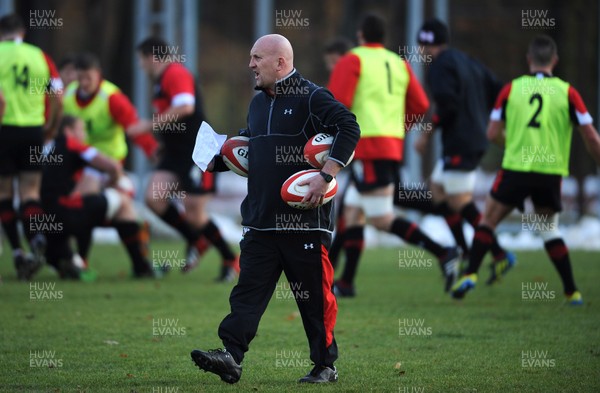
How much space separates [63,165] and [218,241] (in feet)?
5.59

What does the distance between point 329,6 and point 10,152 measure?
36.4 feet

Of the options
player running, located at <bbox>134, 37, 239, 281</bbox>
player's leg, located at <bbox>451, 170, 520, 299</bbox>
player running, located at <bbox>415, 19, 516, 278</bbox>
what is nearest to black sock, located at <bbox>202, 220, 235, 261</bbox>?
player running, located at <bbox>134, 37, 239, 281</bbox>

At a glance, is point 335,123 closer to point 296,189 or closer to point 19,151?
point 296,189

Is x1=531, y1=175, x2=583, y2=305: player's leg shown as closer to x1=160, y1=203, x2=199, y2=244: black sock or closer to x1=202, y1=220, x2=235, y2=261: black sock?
x1=202, y1=220, x2=235, y2=261: black sock

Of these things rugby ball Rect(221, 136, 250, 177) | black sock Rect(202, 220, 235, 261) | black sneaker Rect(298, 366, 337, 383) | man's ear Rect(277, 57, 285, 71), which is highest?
man's ear Rect(277, 57, 285, 71)

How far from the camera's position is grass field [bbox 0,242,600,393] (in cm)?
589

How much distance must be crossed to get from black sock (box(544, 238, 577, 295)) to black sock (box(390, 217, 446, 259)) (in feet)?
3.68

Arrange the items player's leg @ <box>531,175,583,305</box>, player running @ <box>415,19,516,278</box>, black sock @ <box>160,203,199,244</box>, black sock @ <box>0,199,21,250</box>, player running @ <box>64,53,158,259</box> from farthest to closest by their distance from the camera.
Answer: player running @ <box>64,53,158,259</box>, black sock @ <box>160,203,199,244</box>, black sock @ <box>0,199,21,250</box>, player running @ <box>415,19,516,278</box>, player's leg @ <box>531,175,583,305</box>

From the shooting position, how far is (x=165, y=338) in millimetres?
7430

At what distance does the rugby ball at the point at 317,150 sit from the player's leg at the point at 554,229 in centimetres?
347

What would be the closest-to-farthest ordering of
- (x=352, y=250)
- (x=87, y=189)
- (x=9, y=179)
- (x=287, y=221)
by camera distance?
(x=287, y=221) < (x=352, y=250) < (x=9, y=179) < (x=87, y=189)

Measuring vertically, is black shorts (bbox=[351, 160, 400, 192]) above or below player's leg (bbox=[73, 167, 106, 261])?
above

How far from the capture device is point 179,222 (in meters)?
11.6

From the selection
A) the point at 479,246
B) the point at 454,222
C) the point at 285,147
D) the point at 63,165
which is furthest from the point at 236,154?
the point at 63,165
